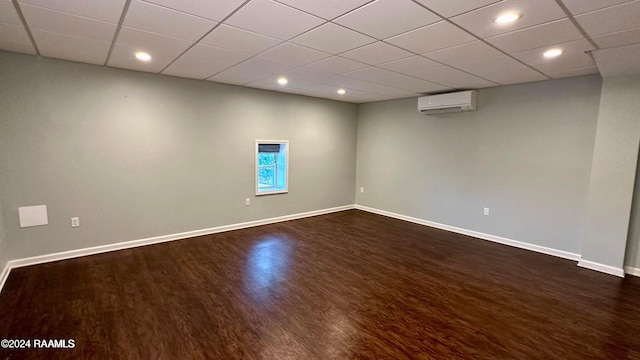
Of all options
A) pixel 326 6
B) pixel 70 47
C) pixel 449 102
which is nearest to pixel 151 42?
pixel 70 47

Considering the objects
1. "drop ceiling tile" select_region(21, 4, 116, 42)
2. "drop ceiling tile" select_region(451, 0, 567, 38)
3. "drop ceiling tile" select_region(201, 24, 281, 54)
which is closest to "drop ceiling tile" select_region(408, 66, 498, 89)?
"drop ceiling tile" select_region(451, 0, 567, 38)

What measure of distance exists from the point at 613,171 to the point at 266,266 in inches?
169

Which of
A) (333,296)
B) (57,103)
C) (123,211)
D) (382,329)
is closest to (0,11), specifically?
(57,103)

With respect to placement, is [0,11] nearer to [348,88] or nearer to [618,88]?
[348,88]

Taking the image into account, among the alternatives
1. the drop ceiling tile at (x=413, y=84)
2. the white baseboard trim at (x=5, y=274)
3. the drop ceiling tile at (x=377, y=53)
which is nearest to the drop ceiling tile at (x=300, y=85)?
the drop ceiling tile at (x=413, y=84)

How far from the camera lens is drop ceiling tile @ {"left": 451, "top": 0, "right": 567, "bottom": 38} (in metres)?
1.90

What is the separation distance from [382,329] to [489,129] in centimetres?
374

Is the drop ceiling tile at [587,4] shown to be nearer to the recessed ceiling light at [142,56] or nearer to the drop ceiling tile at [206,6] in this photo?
the drop ceiling tile at [206,6]

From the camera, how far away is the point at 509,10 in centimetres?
199

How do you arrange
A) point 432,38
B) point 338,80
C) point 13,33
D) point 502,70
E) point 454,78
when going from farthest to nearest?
1. point 338,80
2. point 454,78
3. point 502,70
4. point 13,33
5. point 432,38

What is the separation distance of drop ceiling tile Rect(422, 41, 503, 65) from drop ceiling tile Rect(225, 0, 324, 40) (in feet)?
4.52

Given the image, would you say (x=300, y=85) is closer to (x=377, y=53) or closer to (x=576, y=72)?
(x=377, y=53)

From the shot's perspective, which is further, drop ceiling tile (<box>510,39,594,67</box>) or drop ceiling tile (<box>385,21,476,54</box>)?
drop ceiling tile (<box>510,39,594,67</box>)

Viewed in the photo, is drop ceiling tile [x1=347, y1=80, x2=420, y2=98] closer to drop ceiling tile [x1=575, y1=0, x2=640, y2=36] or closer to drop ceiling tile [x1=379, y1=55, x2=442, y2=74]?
drop ceiling tile [x1=379, y1=55, x2=442, y2=74]
